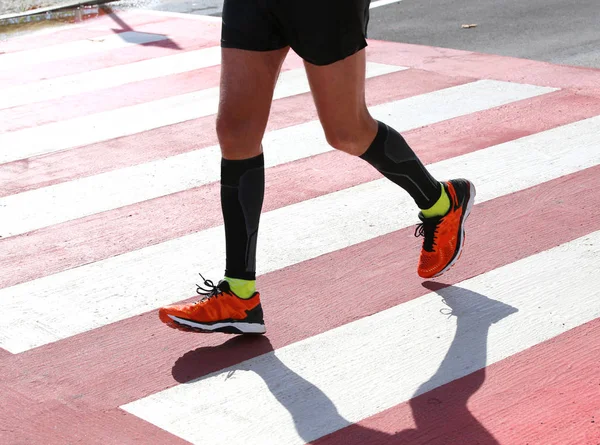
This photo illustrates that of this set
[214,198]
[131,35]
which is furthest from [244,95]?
[131,35]

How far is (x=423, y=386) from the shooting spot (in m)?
3.32

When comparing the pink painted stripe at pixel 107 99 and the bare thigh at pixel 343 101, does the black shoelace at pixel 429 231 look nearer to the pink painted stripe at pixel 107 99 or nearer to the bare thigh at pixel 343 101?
Result: the bare thigh at pixel 343 101

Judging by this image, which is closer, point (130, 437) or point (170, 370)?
point (130, 437)

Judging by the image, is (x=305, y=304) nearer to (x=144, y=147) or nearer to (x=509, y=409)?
(x=509, y=409)

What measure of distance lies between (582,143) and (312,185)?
5.12 feet

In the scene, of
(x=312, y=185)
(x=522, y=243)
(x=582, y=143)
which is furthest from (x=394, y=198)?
(x=582, y=143)

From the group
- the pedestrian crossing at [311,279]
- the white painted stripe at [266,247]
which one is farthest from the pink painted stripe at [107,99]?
the white painted stripe at [266,247]

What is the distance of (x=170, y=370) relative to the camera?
354 centimetres

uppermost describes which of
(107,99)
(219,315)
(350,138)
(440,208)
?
(350,138)

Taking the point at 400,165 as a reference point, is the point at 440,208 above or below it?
below

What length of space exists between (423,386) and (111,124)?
431 centimetres

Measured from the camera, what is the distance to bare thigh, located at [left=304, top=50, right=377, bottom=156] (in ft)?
11.7

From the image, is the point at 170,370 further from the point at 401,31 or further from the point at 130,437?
the point at 401,31

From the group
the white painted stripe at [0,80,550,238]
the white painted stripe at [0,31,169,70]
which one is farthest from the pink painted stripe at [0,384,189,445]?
the white painted stripe at [0,31,169,70]
